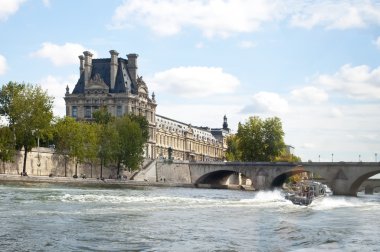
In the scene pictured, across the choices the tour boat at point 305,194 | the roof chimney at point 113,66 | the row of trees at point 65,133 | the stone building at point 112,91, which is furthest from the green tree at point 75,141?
the tour boat at point 305,194

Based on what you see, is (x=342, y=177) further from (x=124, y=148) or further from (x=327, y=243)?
(x=327, y=243)

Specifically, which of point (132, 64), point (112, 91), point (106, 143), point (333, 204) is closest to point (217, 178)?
point (112, 91)

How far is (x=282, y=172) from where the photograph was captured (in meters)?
121

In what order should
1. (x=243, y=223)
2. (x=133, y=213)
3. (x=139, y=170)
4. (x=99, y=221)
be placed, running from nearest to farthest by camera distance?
(x=99, y=221)
(x=243, y=223)
(x=133, y=213)
(x=139, y=170)

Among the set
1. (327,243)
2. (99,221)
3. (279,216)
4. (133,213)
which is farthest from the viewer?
(279,216)

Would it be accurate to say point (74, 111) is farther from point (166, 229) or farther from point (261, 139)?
point (166, 229)

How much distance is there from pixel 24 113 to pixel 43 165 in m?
13.0

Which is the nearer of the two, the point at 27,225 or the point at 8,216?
the point at 27,225

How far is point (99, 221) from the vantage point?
1393 inches

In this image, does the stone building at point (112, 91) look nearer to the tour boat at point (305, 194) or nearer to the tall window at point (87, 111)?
the tall window at point (87, 111)

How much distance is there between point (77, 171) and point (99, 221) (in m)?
76.7

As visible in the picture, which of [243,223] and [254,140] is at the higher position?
[254,140]

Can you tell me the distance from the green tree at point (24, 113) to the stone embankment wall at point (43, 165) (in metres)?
2.66

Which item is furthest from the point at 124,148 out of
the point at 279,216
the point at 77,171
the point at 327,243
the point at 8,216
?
the point at 327,243
